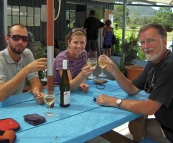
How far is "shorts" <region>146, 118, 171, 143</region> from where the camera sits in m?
2.11

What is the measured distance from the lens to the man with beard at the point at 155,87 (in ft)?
6.01

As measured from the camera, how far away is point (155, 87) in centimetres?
186

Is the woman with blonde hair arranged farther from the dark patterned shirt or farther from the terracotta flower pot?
the terracotta flower pot

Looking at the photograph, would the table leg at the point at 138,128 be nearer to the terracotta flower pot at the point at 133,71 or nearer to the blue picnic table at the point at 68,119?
the blue picnic table at the point at 68,119

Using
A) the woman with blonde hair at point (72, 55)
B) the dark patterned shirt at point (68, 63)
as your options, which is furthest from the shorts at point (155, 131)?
the dark patterned shirt at point (68, 63)

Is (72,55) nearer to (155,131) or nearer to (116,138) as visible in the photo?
(116,138)

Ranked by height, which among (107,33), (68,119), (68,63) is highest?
(107,33)

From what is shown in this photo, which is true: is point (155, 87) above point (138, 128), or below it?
above

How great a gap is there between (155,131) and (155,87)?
1.75 ft

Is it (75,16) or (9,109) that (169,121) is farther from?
(75,16)

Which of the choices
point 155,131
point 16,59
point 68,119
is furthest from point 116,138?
point 16,59

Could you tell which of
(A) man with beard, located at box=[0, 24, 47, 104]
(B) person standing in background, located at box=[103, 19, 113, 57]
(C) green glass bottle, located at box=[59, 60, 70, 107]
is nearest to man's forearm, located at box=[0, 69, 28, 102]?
(A) man with beard, located at box=[0, 24, 47, 104]

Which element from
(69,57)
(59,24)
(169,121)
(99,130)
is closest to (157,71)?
(169,121)

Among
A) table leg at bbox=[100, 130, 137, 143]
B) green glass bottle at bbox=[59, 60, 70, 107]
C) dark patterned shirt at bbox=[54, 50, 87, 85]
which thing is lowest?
table leg at bbox=[100, 130, 137, 143]
